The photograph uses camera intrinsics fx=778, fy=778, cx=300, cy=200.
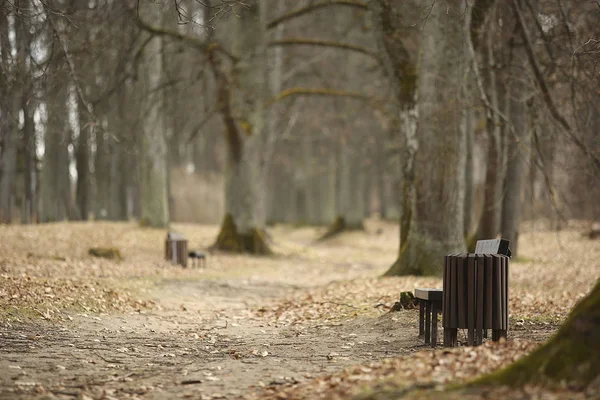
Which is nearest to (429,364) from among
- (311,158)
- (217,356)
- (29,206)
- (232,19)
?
(217,356)

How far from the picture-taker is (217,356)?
8.16 metres

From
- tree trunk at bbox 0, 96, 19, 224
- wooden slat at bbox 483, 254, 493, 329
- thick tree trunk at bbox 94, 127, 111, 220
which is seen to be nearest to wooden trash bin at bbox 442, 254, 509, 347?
wooden slat at bbox 483, 254, 493, 329

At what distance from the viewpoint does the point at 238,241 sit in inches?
856

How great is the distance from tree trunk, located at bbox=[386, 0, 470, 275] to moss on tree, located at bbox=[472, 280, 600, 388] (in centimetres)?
913

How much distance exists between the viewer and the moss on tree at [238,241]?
21.7 metres

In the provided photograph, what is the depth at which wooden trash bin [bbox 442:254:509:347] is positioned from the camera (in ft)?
25.8

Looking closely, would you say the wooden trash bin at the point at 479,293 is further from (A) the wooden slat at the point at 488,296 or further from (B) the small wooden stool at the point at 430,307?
(B) the small wooden stool at the point at 430,307

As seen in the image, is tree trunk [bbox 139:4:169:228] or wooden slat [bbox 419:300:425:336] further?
tree trunk [bbox 139:4:169:228]

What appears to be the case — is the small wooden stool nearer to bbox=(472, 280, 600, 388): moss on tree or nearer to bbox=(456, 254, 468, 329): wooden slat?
bbox=(456, 254, 468, 329): wooden slat

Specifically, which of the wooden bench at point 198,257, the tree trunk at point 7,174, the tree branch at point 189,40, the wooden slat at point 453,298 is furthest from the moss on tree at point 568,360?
the tree trunk at point 7,174

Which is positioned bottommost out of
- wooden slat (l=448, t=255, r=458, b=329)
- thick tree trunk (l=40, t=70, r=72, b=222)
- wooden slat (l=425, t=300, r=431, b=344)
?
wooden slat (l=425, t=300, r=431, b=344)

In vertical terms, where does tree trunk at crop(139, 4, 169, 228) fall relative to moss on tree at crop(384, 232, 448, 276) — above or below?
above

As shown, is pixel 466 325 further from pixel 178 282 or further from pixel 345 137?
pixel 345 137

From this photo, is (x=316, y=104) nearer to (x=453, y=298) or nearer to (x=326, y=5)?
(x=326, y=5)
